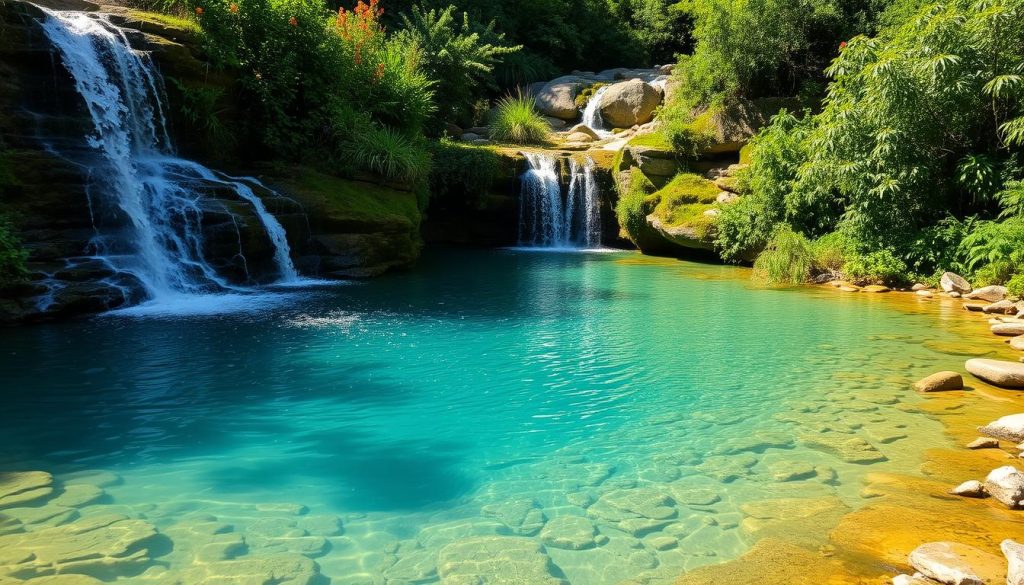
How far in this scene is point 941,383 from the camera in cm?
552

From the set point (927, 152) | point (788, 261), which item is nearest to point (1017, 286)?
point (927, 152)

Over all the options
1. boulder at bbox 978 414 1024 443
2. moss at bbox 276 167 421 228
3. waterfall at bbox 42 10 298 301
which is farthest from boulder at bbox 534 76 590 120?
boulder at bbox 978 414 1024 443

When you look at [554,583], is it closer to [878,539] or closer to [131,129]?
[878,539]

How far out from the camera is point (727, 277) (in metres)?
13.0

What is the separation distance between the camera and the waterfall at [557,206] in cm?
1908

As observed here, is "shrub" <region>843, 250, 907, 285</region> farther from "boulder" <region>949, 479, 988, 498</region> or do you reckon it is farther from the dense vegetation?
"boulder" <region>949, 479, 988, 498</region>

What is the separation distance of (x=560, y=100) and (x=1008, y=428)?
24612 millimetres

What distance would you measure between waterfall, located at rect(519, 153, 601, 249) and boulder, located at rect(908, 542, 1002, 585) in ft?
54.5

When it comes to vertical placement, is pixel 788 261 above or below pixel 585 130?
below

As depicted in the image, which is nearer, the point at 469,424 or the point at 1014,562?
the point at 1014,562

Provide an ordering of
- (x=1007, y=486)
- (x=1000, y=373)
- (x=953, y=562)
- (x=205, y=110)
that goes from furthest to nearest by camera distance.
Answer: (x=205, y=110)
(x=1000, y=373)
(x=1007, y=486)
(x=953, y=562)

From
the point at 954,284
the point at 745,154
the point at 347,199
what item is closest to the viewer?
the point at 954,284

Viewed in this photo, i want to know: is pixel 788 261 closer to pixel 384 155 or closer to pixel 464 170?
pixel 384 155

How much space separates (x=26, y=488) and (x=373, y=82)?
13.6m
